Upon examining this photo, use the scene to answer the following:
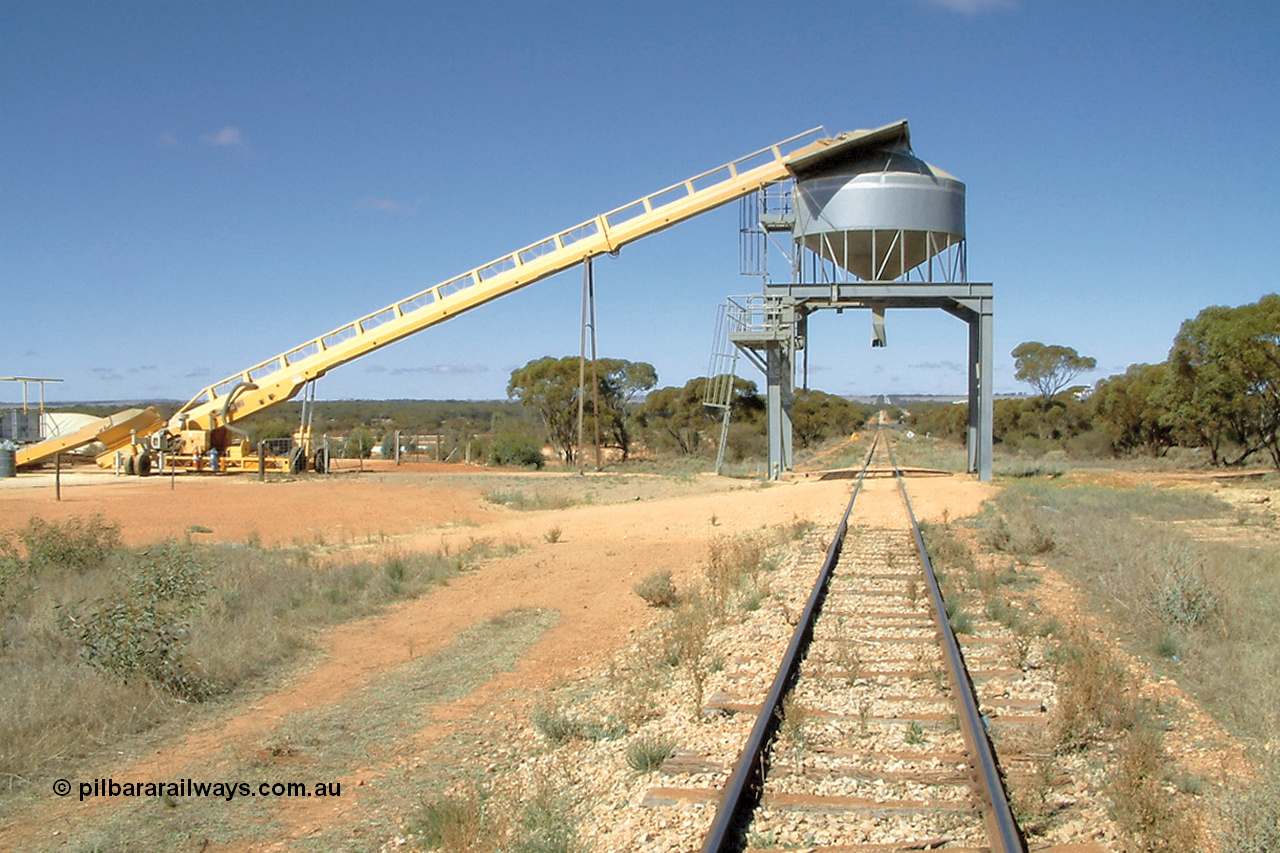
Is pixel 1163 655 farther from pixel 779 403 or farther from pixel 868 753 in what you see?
pixel 779 403

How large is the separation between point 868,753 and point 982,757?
693mm

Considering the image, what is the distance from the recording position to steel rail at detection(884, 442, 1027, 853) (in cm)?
464

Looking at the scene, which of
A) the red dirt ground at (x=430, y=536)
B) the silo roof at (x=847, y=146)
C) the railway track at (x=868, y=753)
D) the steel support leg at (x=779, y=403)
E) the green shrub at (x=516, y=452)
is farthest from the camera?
the green shrub at (x=516, y=452)

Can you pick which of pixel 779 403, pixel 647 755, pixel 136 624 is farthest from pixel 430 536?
pixel 647 755

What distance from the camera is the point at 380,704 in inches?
319

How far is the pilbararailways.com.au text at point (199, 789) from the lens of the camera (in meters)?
6.15

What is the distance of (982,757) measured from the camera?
559 cm

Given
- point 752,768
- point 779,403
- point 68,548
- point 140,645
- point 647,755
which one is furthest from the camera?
point 779,403

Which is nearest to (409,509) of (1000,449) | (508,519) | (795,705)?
(508,519)

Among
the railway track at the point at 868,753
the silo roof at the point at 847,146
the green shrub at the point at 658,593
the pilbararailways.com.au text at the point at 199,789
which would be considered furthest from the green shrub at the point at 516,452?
the pilbararailways.com.au text at the point at 199,789

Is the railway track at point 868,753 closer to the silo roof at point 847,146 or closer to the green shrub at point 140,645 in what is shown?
the green shrub at point 140,645

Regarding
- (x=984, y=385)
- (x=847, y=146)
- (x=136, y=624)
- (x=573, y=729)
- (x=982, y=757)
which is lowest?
(x=573, y=729)

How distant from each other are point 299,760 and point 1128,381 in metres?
51.9

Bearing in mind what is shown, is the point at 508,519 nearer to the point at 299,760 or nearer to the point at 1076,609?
the point at 1076,609
